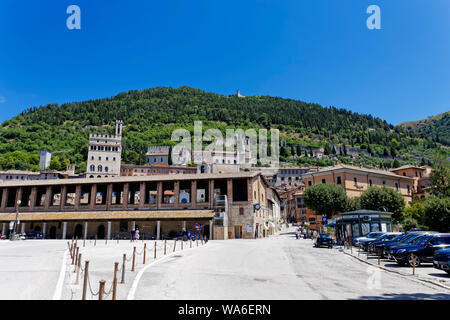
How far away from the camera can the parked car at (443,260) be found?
14.4m

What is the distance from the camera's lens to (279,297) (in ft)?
29.6

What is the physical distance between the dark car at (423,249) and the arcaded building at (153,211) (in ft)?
89.9

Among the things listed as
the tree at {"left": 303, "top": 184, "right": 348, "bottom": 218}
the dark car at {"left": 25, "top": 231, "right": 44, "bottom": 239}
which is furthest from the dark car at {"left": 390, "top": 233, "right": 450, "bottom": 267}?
the dark car at {"left": 25, "top": 231, "right": 44, "bottom": 239}

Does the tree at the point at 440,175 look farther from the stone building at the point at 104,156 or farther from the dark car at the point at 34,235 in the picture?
the stone building at the point at 104,156

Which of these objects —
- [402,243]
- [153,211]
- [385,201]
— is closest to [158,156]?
[153,211]

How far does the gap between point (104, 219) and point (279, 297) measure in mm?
41489

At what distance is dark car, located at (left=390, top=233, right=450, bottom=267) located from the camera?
683 inches

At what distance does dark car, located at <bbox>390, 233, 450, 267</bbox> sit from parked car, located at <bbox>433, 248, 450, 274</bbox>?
2190mm

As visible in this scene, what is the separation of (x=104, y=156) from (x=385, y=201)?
110 metres

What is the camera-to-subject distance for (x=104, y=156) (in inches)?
5182

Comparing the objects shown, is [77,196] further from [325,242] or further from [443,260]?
[443,260]

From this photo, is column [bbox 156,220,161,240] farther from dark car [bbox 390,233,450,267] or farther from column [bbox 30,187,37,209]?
dark car [bbox 390,233,450,267]
